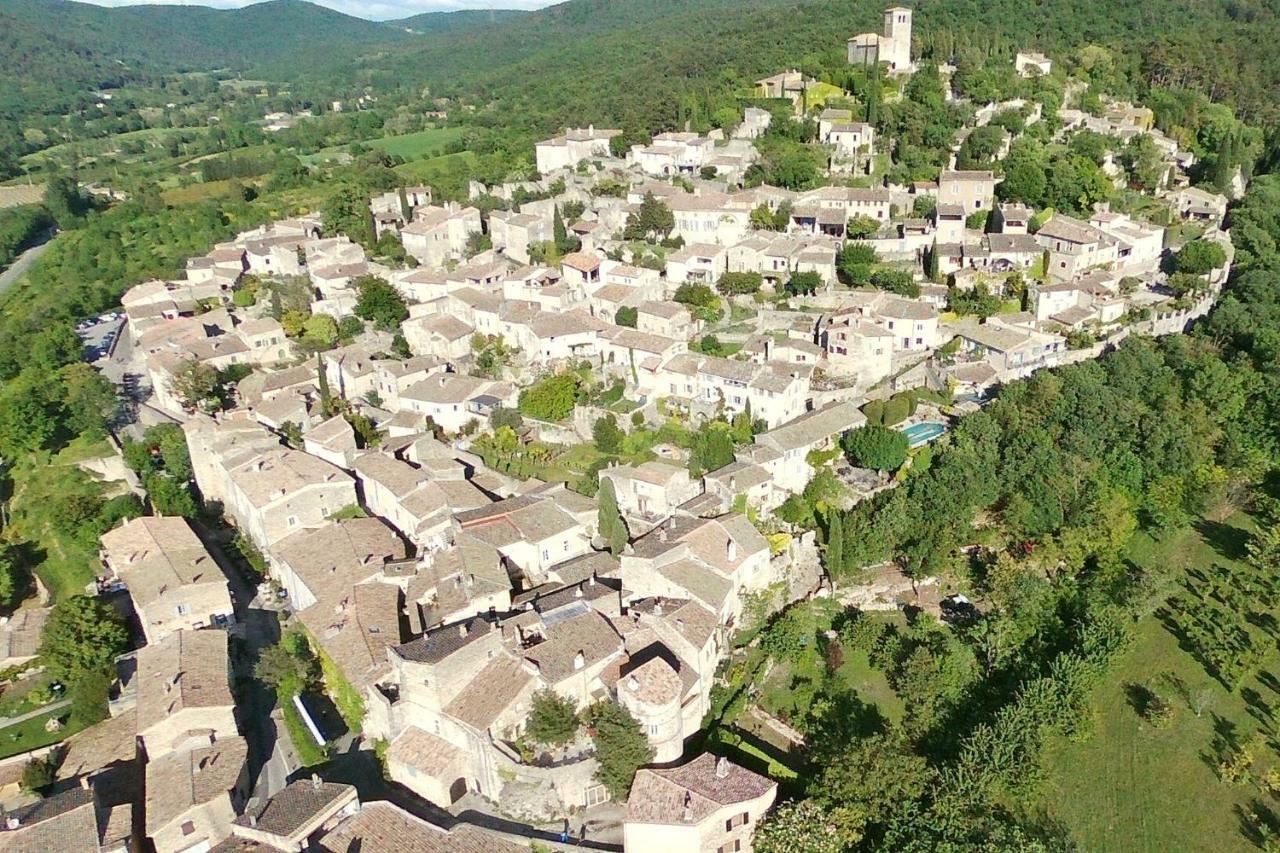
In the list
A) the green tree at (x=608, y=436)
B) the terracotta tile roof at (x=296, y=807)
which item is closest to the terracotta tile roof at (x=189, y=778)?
the terracotta tile roof at (x=296, y=807)

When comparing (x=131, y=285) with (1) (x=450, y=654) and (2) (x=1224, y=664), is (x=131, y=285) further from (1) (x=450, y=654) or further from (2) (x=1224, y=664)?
(2) (x=1224, y=664)

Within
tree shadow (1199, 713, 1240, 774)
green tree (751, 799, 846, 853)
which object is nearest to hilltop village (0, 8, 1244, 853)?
green tree (751, 799, 846, 853)

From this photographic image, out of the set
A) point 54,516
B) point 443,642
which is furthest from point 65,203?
point 443,642

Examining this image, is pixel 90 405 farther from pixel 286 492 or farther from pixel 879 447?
pixel 879 447

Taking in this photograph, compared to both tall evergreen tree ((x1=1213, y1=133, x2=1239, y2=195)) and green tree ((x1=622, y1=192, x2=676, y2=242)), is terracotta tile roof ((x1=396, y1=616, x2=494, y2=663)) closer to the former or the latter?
green tree ((x1=622, y1=192, x2=676, y2=242))

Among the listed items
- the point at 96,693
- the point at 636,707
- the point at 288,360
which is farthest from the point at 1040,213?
the point at 96,693

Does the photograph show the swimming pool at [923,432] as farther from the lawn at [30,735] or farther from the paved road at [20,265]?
the paved road at [20,265]
